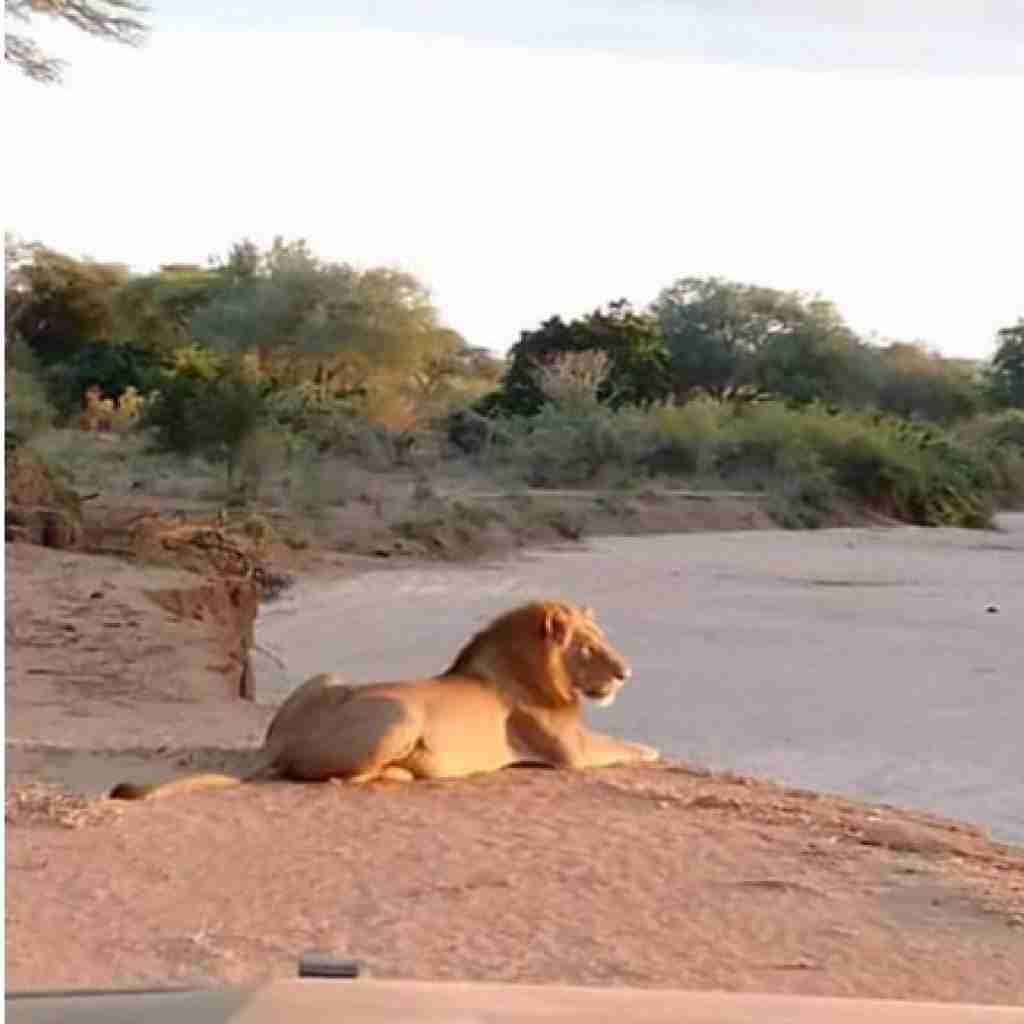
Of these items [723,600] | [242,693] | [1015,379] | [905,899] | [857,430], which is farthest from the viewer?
[1015,379]

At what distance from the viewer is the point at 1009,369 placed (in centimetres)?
6419

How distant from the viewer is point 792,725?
49.2ft

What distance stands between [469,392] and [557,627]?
42955mm

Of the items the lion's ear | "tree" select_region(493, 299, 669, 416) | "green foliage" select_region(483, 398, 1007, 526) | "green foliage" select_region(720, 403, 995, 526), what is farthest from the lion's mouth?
"tree" select_region(493, 299, 669, 416)

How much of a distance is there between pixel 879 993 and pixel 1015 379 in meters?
59.6

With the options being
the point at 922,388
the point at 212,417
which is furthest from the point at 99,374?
the point at 922,388

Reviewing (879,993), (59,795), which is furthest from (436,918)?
(59,795)

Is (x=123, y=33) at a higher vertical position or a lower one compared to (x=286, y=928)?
higher

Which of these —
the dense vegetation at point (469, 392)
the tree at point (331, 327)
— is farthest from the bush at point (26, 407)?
the tree at point (331, 327)

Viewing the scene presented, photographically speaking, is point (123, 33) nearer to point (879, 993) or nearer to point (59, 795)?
point (59, 795)

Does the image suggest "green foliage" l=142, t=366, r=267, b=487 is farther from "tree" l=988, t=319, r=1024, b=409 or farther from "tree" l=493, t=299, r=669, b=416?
"tree" l=988, t=319, r=1024, b=409

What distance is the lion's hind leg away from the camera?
354 inches

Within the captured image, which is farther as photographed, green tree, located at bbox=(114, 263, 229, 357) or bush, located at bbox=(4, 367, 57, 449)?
green tree, located at bbox=(114, 263, 229, 357)

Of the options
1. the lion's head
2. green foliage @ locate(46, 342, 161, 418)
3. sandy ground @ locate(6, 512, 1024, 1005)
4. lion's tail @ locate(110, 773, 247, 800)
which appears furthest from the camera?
green foliage @ locate(46, 342, 161, 418)
